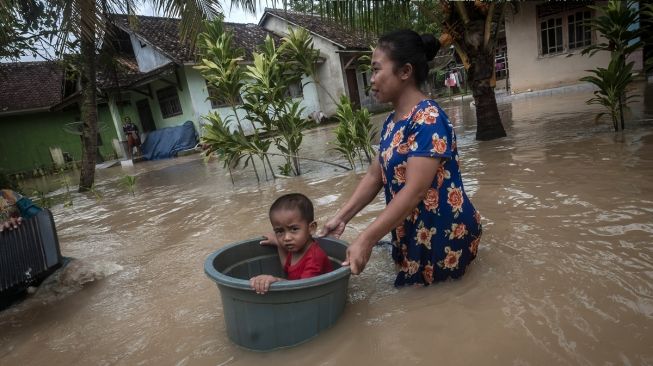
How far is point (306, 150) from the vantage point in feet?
32.9

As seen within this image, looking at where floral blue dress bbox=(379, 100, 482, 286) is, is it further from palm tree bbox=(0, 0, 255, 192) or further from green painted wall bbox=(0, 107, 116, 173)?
green painted wall bbox=(0, 107, 116, 173)

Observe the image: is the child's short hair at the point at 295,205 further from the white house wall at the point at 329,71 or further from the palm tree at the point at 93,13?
the white house wall at the point at 329,71

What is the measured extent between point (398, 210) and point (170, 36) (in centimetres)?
1685

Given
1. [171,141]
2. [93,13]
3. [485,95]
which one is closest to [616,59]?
[485,95]

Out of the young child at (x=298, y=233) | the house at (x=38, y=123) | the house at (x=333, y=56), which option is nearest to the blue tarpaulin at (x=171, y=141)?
the house at (x=38, y=123)

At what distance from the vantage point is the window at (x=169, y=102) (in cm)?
1633

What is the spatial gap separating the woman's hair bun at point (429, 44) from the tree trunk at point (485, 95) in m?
4.64

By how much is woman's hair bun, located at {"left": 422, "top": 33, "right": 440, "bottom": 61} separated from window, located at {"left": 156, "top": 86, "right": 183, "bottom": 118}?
15.4 m

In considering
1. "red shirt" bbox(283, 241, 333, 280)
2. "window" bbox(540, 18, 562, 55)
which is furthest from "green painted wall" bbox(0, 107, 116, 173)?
"red shirt" bbox(283, 241, 333, 280)

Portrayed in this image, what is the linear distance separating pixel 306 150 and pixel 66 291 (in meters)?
7.31

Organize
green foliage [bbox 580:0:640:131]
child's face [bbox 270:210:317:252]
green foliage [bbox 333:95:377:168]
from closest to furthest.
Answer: child's face [bbox 270:210:317:252] → green foliage [bbox 580:0:640:131] → green foliage [bbox 333:95:377:168]

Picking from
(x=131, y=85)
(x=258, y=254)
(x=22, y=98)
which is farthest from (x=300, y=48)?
(x=22, y=98)

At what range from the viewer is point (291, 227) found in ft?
6.91

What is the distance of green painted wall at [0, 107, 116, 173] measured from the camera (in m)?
16.0
